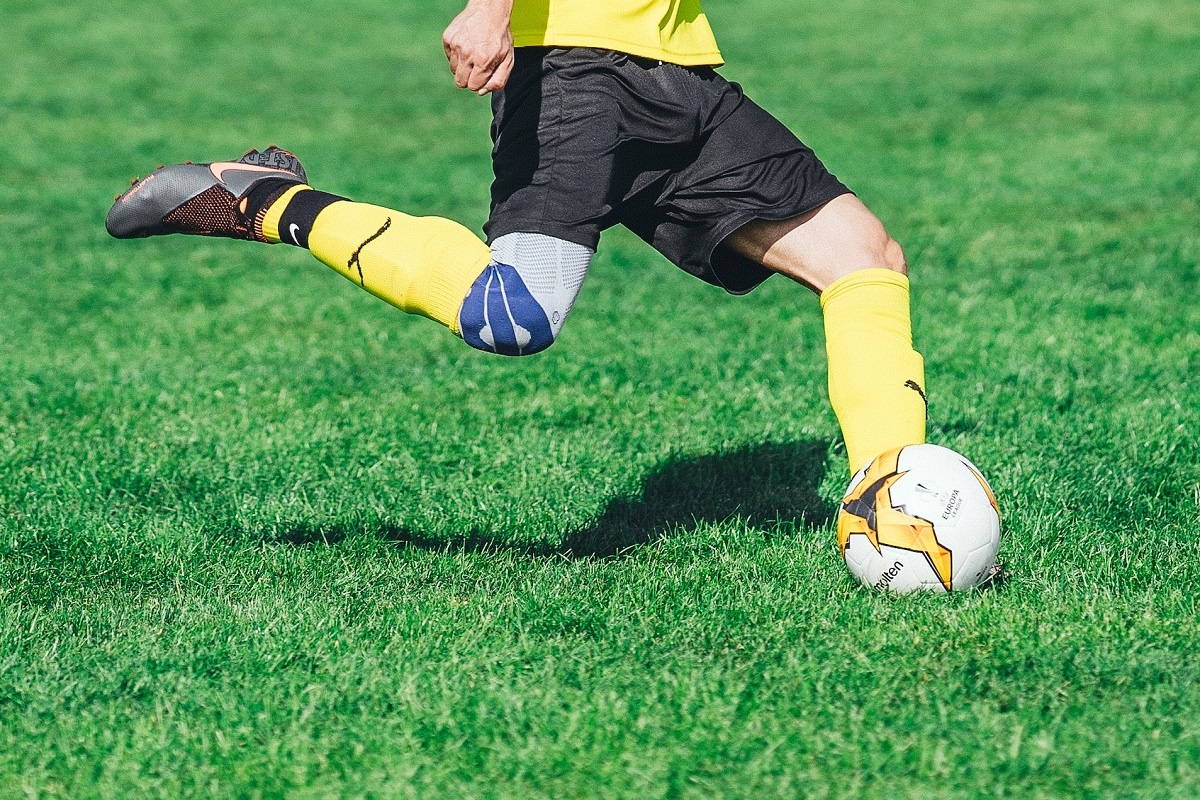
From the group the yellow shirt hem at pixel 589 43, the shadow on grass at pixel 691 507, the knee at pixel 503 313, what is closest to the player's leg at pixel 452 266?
the knee at pixel 503 313

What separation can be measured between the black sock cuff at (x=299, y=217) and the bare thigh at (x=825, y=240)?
110cm

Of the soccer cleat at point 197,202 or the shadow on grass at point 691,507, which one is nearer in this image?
the soccer cleat at point 197,202

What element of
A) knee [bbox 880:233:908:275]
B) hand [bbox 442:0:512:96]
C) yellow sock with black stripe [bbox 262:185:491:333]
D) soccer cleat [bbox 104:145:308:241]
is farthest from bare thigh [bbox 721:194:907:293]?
soccer cleat [bbox 104:145:308:241]

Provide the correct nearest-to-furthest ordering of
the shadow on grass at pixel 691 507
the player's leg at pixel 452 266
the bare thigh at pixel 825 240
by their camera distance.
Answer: the player's leg at pixel 452 266, the bare thigh at pixel 825 240, the shadow on grass at pixel 691 507

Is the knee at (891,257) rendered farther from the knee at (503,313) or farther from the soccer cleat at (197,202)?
the soccer cleat at (197,202)

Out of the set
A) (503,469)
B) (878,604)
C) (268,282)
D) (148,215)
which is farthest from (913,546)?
(268,282)

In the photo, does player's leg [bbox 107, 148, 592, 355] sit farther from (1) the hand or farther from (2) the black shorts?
(1) the hand

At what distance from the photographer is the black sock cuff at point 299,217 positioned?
3932 millimetres

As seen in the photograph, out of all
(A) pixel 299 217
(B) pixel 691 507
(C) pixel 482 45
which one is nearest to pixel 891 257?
(B) pixel 691 507

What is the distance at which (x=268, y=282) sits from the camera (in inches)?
316

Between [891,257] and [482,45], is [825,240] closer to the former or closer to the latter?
[891,257]

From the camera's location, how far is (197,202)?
3.96m

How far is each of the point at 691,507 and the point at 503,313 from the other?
110 cm

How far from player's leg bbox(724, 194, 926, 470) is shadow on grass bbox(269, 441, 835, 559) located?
54 centimetres
